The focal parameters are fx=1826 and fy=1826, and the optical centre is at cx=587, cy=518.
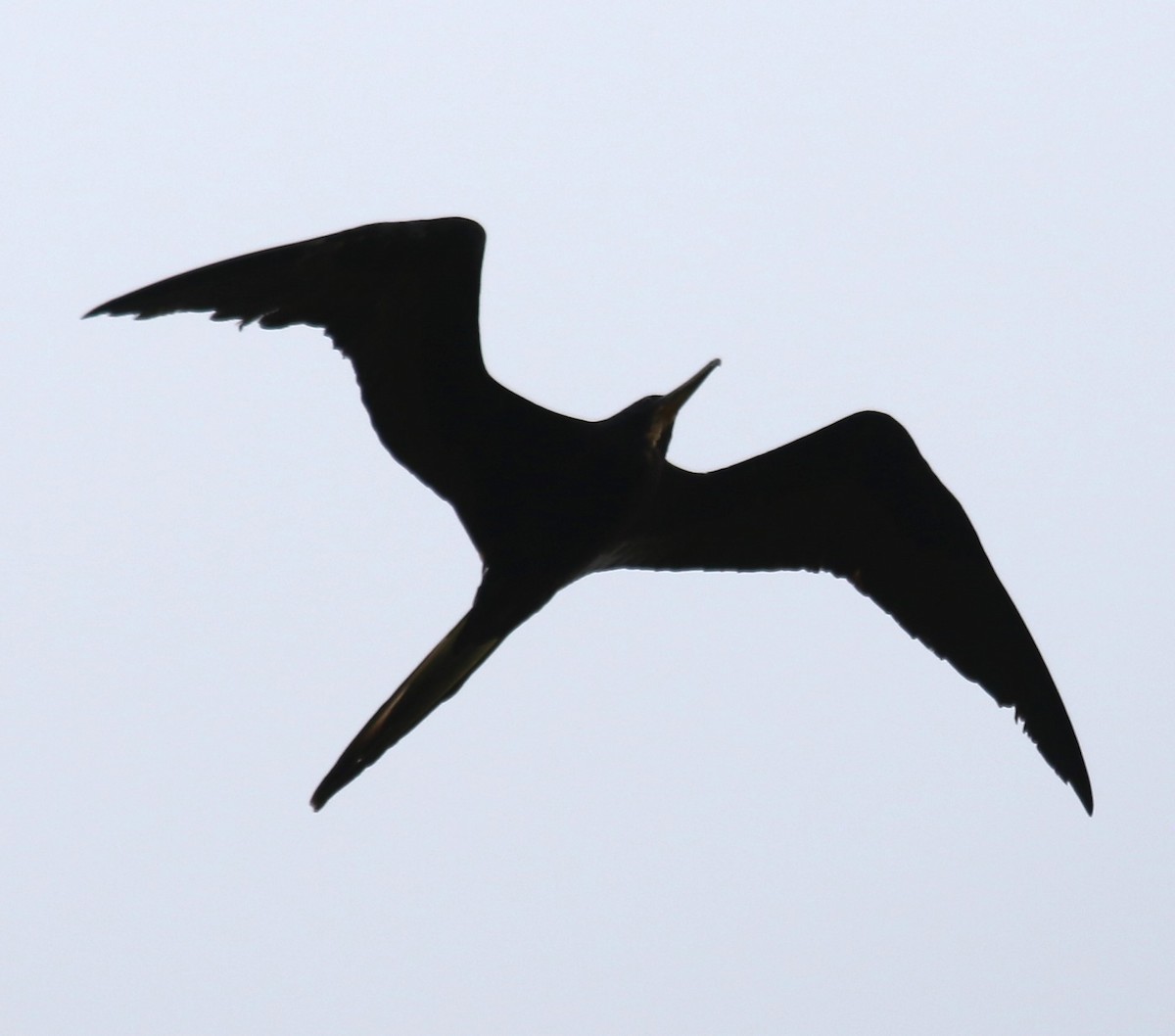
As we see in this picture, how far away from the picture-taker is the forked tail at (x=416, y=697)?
5.15 metres

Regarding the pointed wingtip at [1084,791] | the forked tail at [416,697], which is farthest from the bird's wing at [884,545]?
the forked tail at [416,697]

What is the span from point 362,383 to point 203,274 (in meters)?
0.61

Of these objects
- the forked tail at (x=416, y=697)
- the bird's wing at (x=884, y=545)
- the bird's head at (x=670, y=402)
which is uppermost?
the bird's head at (x=670, y=402)

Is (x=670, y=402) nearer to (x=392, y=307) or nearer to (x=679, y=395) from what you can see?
(x=679, y=395)

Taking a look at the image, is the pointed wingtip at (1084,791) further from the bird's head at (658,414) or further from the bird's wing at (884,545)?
the bird's head at (658,414)

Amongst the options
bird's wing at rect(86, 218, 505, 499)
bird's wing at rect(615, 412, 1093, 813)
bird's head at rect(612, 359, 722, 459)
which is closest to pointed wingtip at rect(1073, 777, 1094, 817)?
bird's wing at rect(615, 412, 1093, 813)

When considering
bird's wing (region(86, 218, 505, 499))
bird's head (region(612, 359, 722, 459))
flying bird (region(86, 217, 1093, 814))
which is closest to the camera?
bird's wing (region(86, 218, 505, 499))

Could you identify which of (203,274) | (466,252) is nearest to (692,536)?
(466,252)

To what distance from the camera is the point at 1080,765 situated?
585 cm

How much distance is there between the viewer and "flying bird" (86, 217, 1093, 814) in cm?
509

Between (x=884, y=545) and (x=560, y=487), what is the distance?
1.18 metres

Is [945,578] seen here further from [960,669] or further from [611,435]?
[611,435]

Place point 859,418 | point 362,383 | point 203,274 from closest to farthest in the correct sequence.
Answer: point 203,274
point 362,383
point 859,418

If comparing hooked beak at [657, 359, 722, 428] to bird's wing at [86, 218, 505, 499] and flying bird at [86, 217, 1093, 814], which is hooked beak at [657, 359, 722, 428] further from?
bird's wing at [86, 218, 505, 499]
